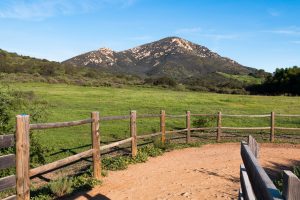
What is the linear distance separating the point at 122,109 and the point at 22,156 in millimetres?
24009

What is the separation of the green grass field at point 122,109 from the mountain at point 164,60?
71106 mm

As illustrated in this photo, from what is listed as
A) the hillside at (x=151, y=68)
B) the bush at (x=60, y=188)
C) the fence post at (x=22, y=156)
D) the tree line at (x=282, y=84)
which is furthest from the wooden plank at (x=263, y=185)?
the tree line at (x=282, y=84)

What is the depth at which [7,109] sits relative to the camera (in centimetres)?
1091

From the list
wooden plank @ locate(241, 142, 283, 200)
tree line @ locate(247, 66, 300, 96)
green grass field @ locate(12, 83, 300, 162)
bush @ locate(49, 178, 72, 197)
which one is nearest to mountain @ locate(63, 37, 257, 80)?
tree line @ locate(247, 66, 300, 96)

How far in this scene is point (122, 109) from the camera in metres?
30.6

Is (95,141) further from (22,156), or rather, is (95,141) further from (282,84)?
(282,84)

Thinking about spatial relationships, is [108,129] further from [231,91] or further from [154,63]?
[154,63]

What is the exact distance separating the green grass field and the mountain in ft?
233

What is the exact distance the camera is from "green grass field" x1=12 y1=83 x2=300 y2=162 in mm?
18000

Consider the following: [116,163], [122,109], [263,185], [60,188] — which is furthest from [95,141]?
[122,109]

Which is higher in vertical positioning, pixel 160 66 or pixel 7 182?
pixel 160 66

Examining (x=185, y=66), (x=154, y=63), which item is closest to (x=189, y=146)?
(x=185, y=66)

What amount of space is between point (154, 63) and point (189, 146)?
12558cm

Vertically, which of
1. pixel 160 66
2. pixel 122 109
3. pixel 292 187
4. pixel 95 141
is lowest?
pixel 122 109
